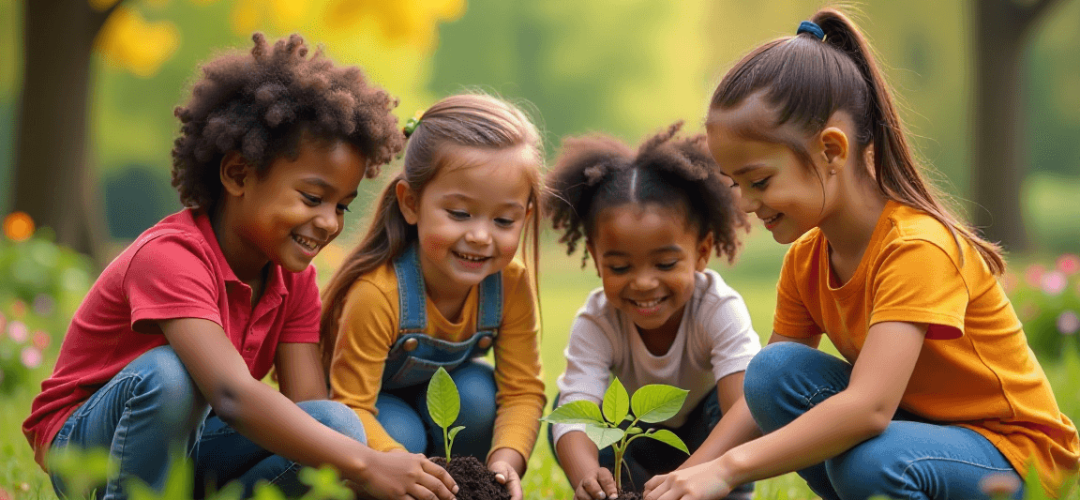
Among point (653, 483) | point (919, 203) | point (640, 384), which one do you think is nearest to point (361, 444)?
point (653, 483)

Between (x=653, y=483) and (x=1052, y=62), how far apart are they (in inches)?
713

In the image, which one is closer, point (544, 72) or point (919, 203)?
point (919, 203)

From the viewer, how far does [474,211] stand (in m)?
2.54

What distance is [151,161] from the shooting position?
18109 millimetres

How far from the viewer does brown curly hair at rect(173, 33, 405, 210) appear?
7.58 feet

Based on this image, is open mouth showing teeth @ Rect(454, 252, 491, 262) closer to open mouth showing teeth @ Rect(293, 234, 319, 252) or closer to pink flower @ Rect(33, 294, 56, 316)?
open mouth showing teeth @ Rect(293, 234, 319, 252)

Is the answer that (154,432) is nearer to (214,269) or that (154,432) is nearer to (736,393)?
(214,269)

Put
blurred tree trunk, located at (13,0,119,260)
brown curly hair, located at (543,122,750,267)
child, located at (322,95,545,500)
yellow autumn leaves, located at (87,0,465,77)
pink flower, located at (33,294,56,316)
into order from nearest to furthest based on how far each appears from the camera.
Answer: child, located at (322,95,545,500), brown curly hair, located at (543,122,750,267), pink flower, located at (33,294,56,316), blurred tree trunk, located at (13,0,119,260), yellow autumn leaves, located at (87,0,465,77)

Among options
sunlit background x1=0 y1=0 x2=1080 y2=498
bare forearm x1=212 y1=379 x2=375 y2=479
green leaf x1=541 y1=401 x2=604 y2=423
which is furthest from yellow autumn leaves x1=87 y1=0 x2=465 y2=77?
green leaf x1=541 y1=401 x2=604 y2=423

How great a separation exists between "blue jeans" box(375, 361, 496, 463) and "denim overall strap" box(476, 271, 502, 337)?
157 millimetres

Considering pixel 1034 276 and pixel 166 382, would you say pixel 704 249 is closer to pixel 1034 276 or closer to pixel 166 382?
pixel 166 382

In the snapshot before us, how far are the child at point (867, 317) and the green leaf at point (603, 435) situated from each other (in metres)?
0.13

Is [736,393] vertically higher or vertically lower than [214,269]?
lower

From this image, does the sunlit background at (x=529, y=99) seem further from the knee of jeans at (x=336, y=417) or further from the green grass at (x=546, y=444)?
the knee of jeans at (x=336, y=417)
